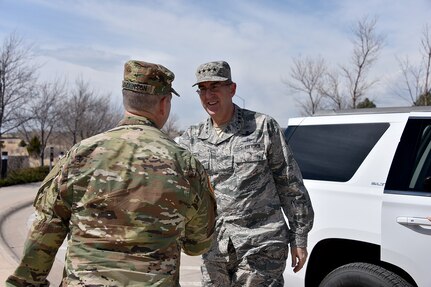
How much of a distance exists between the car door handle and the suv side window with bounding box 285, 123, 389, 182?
0.54m

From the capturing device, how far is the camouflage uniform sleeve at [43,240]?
73.7 inches

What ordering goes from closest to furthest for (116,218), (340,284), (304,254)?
1. (116,218)
2. (304,254)
3. (340,284)

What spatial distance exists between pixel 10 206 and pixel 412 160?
10.0 meters

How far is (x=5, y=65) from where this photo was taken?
18.2 meters

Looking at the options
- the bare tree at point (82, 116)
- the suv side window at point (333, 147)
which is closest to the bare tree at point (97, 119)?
the bare tree at point (82, 116)

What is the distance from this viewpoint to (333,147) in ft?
13.2

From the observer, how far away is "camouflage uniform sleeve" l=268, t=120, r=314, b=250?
3.00 meters

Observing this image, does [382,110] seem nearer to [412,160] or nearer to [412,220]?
[412,160]

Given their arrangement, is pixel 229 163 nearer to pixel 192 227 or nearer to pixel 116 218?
pixel 192 227

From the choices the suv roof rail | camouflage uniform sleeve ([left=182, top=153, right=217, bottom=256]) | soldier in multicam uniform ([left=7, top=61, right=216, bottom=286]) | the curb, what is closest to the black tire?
the suv roof rail

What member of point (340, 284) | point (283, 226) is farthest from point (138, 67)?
point (340, 284)

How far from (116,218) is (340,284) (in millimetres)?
2331

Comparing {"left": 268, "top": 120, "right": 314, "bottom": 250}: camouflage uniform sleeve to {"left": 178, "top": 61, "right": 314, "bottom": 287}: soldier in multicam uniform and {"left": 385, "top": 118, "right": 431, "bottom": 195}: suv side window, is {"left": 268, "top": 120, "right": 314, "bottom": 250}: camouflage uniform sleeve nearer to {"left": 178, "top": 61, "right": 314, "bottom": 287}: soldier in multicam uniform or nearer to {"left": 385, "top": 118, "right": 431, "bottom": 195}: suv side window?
{"left": 178, "top": 61, "right": 314, "bottom": 287}: soldier in multicam uniform

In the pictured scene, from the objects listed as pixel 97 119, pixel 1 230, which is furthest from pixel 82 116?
pixel 1 230
